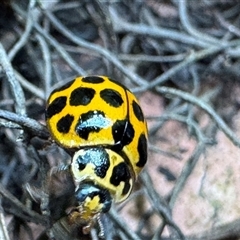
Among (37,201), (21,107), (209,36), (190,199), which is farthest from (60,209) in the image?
(209,36)

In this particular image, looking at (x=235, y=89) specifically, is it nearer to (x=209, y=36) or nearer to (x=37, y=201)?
(x=209, y=36)

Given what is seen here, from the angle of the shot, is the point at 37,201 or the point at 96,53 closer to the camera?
the point at 37,201

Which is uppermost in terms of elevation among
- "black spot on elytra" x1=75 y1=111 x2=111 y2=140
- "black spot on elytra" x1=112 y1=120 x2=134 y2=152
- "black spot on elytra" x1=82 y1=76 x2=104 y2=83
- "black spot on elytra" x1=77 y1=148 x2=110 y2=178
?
"black spot on elytra" x1=82 y1=76 x2=104 y2=83

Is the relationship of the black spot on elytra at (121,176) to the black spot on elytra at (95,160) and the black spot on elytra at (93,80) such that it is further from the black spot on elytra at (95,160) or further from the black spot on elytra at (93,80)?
the black spot on elytra at (93,80)

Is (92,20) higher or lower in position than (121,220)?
higher

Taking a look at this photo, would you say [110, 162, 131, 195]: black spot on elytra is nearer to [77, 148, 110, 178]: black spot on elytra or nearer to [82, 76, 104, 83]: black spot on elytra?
[77, 148, 110, 178]: black spot on elytra

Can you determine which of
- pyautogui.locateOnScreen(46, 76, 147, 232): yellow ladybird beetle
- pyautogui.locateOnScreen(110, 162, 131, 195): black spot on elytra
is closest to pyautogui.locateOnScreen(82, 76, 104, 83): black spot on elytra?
pyautogui.locateOnScreen(46, 76, 147, 232): yellow ladybird beetle
